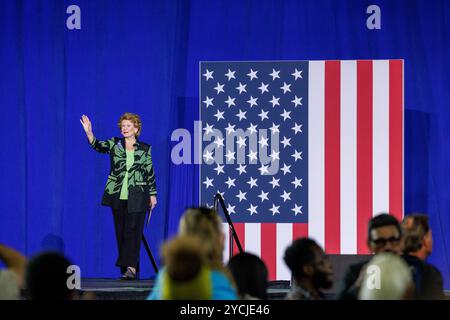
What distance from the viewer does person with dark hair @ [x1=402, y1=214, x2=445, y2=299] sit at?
4104mm

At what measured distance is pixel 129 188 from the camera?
27.8ft

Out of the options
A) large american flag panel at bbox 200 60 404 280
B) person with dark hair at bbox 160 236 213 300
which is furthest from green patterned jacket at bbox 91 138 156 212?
person with dark hair at bbox 160 236 213 300

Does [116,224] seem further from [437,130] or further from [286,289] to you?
[437,130]

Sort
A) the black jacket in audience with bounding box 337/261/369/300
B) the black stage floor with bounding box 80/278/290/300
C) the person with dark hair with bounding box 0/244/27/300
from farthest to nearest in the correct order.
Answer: the black stage floor with bounding box 80/278/290/300 → the black jacket in audience with bounding box 337/261/369/300 → the person with dark hair with bounding box 0/244/27/300

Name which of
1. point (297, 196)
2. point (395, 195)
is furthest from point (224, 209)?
point (395, 195)

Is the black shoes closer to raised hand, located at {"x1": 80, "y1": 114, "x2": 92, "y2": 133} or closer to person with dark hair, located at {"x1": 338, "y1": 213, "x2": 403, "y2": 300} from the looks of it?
raised hand, located at {"x1": 80, "y1": 114, "x2": 92, "y2": 133}

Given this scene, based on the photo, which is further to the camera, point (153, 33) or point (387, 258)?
point (153, 33)

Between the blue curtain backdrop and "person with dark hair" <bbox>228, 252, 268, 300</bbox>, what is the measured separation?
5.65 metres

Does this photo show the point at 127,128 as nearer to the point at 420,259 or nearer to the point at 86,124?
the point at 86,124

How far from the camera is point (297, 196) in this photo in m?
8.41

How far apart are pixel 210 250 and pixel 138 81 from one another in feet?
19.9

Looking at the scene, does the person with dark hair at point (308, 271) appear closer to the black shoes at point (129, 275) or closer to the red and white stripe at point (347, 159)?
the red and white stripe at point (347, 159)
